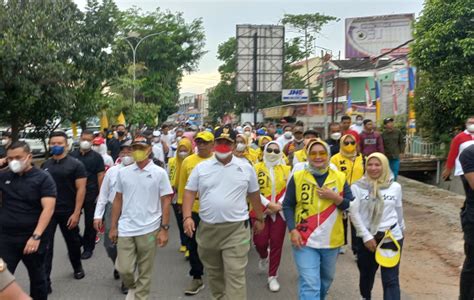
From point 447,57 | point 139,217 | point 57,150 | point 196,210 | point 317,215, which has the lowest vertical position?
point 196,210

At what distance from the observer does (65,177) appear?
5895mm

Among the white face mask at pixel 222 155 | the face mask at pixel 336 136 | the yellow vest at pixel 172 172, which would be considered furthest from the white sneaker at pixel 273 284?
the face mask at pixel 336 136

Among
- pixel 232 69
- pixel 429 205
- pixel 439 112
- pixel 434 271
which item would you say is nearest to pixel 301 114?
pixel 232 69

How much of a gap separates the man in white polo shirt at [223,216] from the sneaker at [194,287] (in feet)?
2.93

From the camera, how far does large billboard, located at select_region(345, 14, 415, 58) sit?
37125 millimetres

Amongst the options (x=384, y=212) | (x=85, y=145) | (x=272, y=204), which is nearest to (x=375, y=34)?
(x=85, y=145)

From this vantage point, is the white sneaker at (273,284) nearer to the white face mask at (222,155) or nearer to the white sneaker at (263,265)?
the white sneaker at (263,265)

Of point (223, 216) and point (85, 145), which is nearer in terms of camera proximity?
point (223, 216)

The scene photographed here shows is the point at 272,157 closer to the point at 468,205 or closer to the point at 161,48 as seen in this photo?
the point at 468,205

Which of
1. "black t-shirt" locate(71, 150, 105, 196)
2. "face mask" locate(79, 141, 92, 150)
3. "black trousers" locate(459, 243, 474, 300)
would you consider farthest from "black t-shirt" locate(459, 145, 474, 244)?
"face mask" locate(79, 141, 92, 150)

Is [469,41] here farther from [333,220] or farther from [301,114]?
[301,114]

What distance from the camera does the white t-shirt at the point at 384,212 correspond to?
4.45m

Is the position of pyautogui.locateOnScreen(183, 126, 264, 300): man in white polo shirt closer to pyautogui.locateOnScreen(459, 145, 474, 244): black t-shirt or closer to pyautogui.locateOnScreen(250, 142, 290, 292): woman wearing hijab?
pyautogui.locateOnScreen(250, 142, 290, 292): woman wearing hijab

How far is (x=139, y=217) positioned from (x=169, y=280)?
1.60 metres
